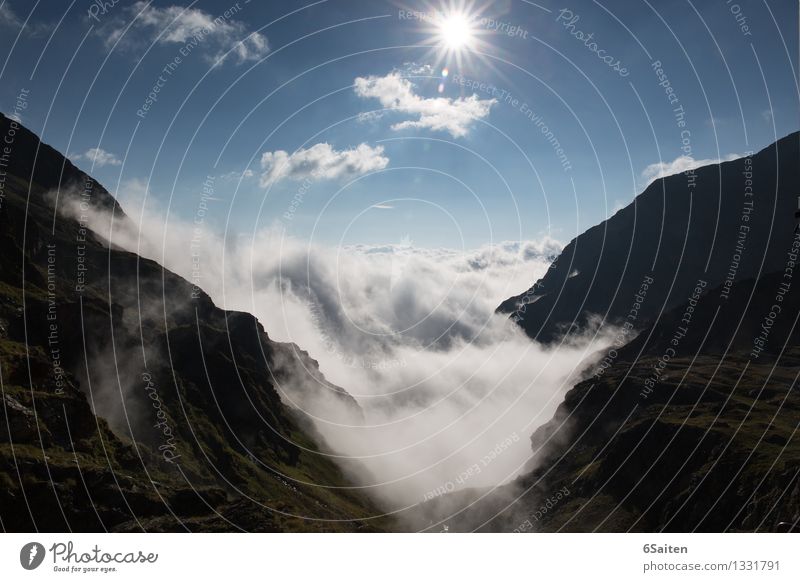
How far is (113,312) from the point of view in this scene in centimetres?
18125

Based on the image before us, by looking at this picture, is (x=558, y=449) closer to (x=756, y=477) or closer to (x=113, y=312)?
(x=756, y=477)

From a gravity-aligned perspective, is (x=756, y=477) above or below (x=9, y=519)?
below

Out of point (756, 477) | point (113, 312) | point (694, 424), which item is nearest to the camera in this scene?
point (756, 477)

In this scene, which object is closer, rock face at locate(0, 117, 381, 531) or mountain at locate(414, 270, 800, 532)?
rock face at locate(0, 117, 381, 531)

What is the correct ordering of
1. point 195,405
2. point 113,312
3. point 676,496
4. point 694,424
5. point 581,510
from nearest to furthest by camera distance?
point 676,496, point 581,510, point 694,424, point 113,312, point 195,405

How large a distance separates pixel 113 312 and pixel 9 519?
428 ft

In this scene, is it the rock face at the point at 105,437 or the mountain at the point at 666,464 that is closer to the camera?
the rock face at the point at 105,437

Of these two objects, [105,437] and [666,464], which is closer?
[105,437]

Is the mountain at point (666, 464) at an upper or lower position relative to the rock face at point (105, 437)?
lower

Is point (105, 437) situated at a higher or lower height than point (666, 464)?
higher

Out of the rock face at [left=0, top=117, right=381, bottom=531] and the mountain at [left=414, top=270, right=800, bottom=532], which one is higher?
the rock face at [left=0, top=117, right=381, bottom=531]
